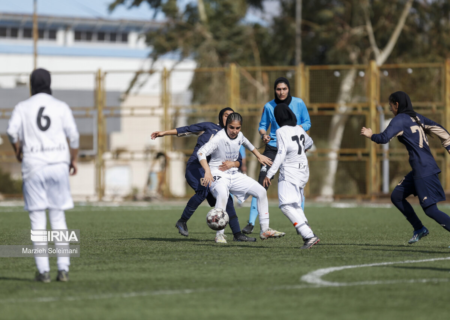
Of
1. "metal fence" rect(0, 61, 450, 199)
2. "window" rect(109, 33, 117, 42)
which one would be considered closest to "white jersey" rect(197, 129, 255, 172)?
"metal fence" rect(0, 61, 450, 199)

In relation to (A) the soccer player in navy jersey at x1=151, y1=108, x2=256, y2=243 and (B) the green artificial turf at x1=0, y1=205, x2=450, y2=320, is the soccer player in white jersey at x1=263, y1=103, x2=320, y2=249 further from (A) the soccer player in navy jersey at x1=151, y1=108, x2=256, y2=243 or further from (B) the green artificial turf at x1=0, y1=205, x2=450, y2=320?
(A) the soccer player in navy jersey at x1=151, y1=108, x2=256, y2=243

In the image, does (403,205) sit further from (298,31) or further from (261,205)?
(298,31)

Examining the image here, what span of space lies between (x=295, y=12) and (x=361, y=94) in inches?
449

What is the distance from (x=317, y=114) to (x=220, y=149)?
562 inches

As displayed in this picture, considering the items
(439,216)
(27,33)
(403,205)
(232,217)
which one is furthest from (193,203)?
(27,33)

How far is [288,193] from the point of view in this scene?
344 inches

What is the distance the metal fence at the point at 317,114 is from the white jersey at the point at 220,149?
13624 millimetres

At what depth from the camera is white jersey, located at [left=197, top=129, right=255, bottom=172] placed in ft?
30.9

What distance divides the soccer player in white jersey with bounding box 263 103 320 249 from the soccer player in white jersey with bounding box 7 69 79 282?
9.59 feet

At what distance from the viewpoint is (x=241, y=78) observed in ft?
91.8

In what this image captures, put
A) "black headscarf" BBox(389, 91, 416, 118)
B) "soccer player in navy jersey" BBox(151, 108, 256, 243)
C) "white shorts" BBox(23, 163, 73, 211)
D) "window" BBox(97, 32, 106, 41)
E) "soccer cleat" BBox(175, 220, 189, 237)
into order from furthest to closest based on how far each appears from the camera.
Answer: "window" BBox(97, 32, 106, 41) → "soccer cleat" BBox(175, 220, 189, 237) → "soccer player in navy jersey" BBox(151, 108, 256, 243) → "black headscarf" BBox(389, 91, 416, 118) → "white shorts" BBox(23, 163, 73, 211)

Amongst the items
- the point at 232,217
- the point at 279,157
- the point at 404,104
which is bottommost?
the point at 232,217

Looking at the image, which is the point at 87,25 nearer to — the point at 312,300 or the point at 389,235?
the point at 389,235

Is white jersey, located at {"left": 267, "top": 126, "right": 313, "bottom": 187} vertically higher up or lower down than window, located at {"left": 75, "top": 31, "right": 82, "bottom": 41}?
lower down
